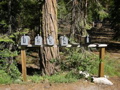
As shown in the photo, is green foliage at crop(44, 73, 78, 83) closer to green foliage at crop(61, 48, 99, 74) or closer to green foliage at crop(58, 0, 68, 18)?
green foliage at crop(61, 48, 99, 74)

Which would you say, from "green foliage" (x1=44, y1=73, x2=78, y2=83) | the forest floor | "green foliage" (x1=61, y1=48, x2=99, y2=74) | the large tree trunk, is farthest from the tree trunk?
the forest floor

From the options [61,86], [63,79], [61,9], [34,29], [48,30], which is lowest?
[61,86]

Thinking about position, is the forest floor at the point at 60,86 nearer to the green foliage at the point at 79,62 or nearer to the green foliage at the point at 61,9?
the green foliage at the point at 79,62

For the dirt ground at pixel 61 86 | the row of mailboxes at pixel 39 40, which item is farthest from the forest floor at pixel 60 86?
the row of mailboxes at pixel 39 40

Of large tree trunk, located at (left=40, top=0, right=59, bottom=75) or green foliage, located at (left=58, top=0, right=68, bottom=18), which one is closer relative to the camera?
large tree trunk, located at (left=40, top=0, right=59, bottom=75)

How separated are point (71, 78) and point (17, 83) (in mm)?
1560

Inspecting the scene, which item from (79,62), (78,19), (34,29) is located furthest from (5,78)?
(78,19)

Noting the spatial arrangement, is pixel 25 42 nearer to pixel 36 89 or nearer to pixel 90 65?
pixel 36 89

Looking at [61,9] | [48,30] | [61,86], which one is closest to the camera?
[61,86]

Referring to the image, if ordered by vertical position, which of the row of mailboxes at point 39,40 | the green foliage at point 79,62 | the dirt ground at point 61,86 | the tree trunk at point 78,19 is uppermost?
the tree trunk at point 78,19

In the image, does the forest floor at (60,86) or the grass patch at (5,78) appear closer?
the forest floor at (60,86)

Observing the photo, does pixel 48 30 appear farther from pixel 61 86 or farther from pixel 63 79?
pixel 61 86

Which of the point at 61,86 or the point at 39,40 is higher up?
the point at 39,40

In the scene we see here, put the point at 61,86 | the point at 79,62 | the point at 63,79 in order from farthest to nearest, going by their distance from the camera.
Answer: the point at 79,62 < the point at 63,79 < the point at 61,86
